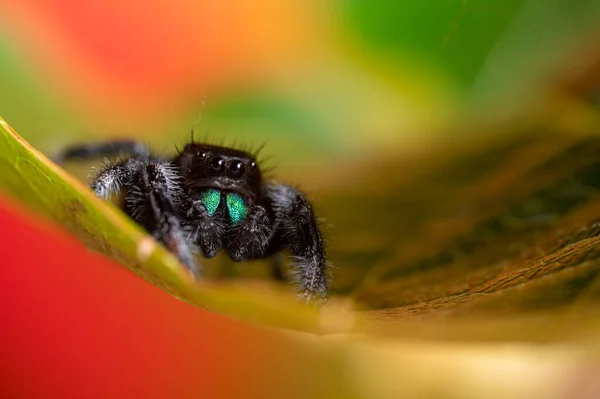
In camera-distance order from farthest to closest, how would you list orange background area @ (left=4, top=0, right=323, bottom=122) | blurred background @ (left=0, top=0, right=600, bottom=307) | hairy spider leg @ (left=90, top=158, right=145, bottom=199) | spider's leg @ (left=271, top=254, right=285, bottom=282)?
orange background area @ (left=4, top=0, right=323, bottom=122) → blurred background @ (left=0, top=0, right=600, bottom=307) → spider's leg @ (left=271, top=254, right=285, bottom=282) → hairy spider leg @ (left=90, top=158, right=145, bottom=199)

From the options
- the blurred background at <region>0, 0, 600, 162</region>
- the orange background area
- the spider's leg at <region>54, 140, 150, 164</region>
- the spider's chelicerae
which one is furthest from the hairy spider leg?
the orange background area

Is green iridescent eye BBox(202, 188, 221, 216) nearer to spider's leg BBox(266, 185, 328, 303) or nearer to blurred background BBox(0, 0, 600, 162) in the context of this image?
spider's leg BBox(266, 185, 328, 303)

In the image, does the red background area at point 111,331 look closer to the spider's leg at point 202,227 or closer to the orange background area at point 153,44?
the spider's leg at point 202,227

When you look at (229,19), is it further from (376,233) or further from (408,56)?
(376,233)

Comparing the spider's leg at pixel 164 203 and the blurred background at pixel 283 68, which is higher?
the blurred background at pixel 283 68

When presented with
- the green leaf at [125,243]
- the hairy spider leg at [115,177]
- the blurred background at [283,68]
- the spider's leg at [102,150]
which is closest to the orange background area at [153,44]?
the blurred background at [283,68]
